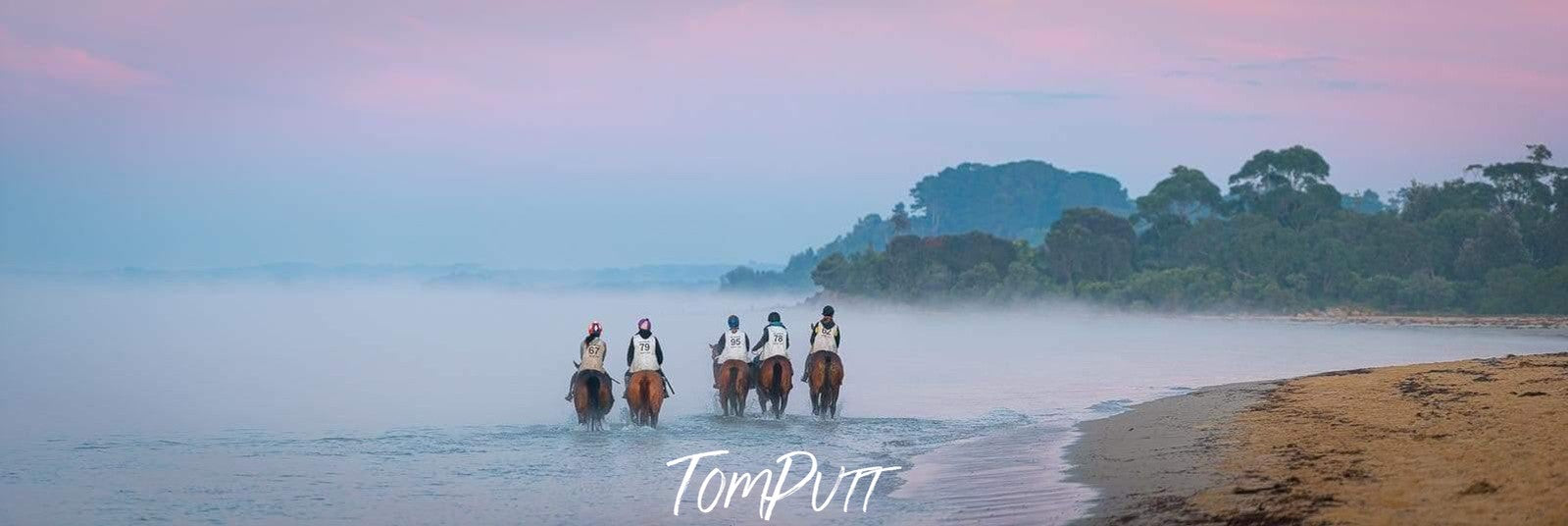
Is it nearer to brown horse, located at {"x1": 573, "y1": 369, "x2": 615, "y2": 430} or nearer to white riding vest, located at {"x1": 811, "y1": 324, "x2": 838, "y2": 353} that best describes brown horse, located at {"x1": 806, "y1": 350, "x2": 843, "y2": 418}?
white riding vest, located at {"x1": 811, "y1": 324, "x2": 838, "y2": 353}

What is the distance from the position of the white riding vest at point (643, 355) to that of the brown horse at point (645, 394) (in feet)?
0.26

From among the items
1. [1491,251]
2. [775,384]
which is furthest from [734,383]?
[1491,251]

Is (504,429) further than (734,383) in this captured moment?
No

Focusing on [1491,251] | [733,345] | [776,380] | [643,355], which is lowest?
[776,380]

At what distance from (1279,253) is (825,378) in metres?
71.9

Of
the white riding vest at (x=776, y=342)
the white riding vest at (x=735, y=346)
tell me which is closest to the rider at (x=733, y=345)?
the white riding vest at (x=735, y=346)

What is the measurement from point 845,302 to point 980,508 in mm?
99608

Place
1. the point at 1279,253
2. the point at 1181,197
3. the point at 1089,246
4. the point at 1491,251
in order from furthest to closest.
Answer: the point at 1181,197
the point at 1089,246
the point at 1279,253
the point at 1491,251

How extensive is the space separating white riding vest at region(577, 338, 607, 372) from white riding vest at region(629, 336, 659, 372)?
45 cm

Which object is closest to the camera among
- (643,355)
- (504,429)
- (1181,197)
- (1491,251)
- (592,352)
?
(592,352)

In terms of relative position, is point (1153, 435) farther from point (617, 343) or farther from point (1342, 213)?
point (1342, 213)

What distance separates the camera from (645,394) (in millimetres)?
21297

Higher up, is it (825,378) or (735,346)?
(735,346)

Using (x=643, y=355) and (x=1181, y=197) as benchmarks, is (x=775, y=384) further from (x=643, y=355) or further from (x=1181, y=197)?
(x=1181, y=197)
